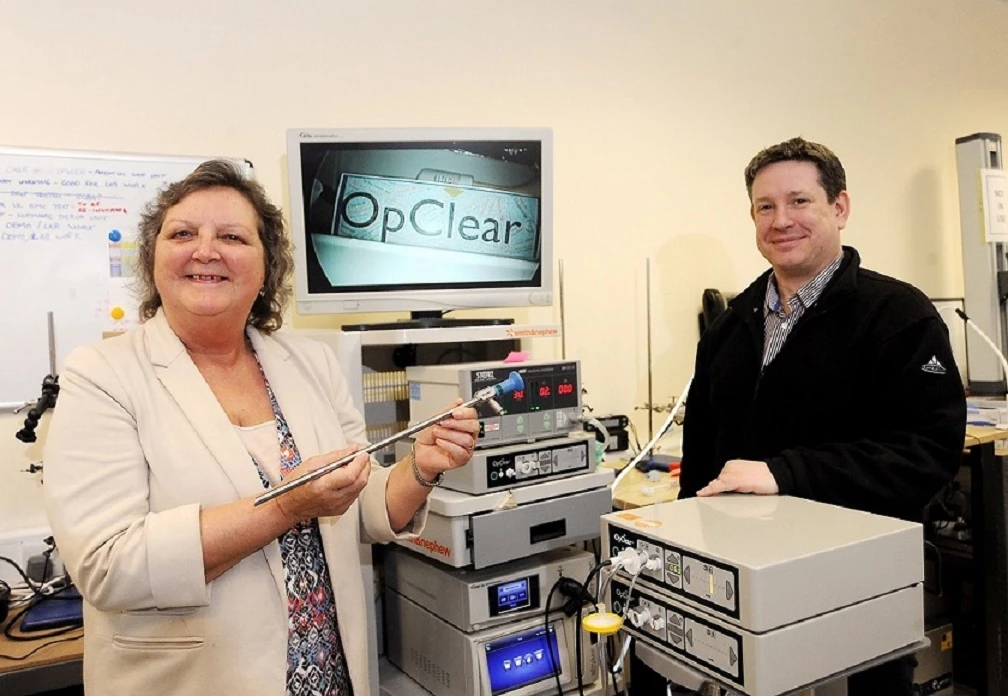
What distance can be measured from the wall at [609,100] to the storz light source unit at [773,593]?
1.47 m

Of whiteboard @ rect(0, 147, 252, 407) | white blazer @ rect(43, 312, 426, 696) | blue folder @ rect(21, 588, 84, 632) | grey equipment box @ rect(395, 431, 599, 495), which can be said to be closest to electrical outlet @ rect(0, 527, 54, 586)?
blue folder @ rect(21, 588, 84, 632)

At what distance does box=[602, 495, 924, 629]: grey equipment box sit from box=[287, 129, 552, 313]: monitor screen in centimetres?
105

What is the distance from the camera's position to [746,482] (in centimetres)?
124

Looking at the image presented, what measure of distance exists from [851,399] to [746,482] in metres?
0.34

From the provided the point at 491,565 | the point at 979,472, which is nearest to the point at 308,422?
the point at 491,565

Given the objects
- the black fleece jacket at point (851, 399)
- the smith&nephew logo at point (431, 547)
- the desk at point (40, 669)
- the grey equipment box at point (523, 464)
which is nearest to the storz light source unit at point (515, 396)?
the grey equipment box at point (523, 464)

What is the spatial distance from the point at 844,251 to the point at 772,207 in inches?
6.9

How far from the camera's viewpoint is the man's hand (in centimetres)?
123

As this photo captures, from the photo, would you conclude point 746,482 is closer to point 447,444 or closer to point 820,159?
point 447,444

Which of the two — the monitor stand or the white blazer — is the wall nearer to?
the monitor stand

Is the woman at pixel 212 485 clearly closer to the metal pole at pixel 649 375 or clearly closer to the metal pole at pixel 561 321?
the metal pole at pixel 561 321

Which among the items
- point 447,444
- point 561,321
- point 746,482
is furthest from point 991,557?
point 447,444

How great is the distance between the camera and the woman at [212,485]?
102cm

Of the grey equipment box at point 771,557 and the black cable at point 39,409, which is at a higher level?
the black cable at point 39,409
